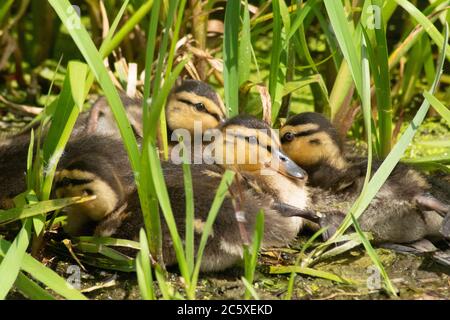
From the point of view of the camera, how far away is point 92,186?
284 cm

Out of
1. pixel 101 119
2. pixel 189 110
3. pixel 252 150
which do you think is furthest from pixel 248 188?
pixel 101 119

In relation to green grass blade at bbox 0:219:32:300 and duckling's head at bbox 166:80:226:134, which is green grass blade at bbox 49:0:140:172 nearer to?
green grass blade at bbox 0:219:32:300

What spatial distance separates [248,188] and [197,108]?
0.58m

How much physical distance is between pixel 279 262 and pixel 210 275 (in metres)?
0.23

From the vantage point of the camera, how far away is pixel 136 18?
9.46 feet

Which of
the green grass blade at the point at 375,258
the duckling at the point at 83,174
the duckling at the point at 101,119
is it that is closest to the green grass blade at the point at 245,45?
the duckling at the point at 101,119

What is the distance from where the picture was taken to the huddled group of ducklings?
2.82 meters

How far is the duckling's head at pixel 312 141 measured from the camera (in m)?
3.25

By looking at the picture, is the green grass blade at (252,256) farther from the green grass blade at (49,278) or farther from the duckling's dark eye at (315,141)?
the duckling's dark eye at (315,141)

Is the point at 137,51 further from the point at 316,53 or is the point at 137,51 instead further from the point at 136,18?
the point at 136,18

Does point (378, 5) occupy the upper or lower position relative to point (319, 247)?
upper

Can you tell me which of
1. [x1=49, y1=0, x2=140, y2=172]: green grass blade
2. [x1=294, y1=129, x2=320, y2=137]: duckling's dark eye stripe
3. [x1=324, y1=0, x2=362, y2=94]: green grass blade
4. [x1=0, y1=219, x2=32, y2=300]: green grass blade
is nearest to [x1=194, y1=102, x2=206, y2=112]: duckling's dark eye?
[x1=294, y1=129, x2=320, y2=137]: duckling's dark eye stripe

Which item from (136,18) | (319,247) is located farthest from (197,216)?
(136,18)

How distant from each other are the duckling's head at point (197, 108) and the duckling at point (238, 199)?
29 centimetres
